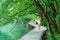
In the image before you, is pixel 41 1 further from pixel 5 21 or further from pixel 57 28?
pixel 5 21

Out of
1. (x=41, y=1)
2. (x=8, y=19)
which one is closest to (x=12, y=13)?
(x=8, y=19)

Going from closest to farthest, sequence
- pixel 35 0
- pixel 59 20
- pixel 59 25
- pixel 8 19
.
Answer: pixel 35 0
pixel 59 20
pixel 59 25
pixel 8 19

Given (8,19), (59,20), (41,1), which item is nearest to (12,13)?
(8,19)

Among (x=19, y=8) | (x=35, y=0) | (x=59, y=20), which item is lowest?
(x=59, y=20)

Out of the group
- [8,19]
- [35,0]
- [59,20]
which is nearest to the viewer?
[35,0]

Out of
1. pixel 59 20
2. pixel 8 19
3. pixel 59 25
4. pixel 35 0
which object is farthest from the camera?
pixel 8 19

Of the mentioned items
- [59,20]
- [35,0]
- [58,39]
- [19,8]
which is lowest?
[58,39]

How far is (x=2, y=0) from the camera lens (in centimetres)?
770

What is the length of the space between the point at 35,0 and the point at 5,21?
2.90m

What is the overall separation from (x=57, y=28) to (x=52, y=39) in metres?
0.58

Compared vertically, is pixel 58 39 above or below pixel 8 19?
below

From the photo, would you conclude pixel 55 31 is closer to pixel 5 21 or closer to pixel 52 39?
pixel 52 39

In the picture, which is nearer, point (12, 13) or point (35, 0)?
point (35, 0)

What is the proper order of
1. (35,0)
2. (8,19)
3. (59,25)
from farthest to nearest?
(8,19) < (59,25) < (35,0)
